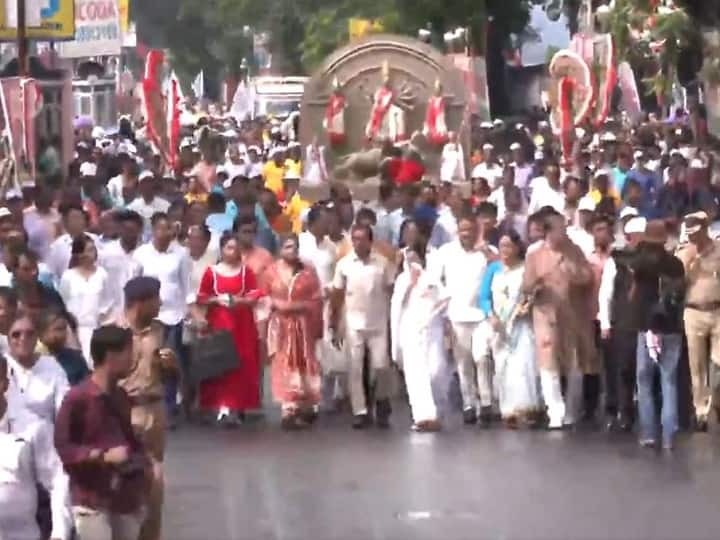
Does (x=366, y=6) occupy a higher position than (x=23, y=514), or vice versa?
(x=366, y=6)

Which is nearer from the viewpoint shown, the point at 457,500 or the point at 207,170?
the point at 457,500

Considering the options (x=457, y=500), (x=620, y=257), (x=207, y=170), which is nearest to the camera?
(x=457, y=500)

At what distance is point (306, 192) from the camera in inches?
1255

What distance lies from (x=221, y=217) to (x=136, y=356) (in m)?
10.9

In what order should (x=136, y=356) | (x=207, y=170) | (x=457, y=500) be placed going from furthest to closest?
(x=207, y=170), (x=457, y=500), (x=136, y=356)

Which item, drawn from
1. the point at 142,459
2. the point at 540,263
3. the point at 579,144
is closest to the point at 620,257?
the point at 540,263

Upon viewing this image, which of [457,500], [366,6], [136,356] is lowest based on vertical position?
[457,500]

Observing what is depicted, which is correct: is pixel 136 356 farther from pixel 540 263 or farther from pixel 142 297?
pixel 540 263

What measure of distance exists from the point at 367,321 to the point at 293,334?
563 mm

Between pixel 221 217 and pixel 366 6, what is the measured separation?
1538 inches

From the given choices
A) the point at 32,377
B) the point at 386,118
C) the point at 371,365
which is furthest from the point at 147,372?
the point at 386,118

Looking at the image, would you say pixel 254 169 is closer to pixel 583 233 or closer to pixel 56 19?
pixel 56 19

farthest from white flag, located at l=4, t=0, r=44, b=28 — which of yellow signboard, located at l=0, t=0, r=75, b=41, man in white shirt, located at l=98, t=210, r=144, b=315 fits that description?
man in white shirt, located at l=98, t=210, r=144, b=315

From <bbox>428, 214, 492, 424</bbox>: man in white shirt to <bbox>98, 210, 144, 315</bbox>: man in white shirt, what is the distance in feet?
7.32
